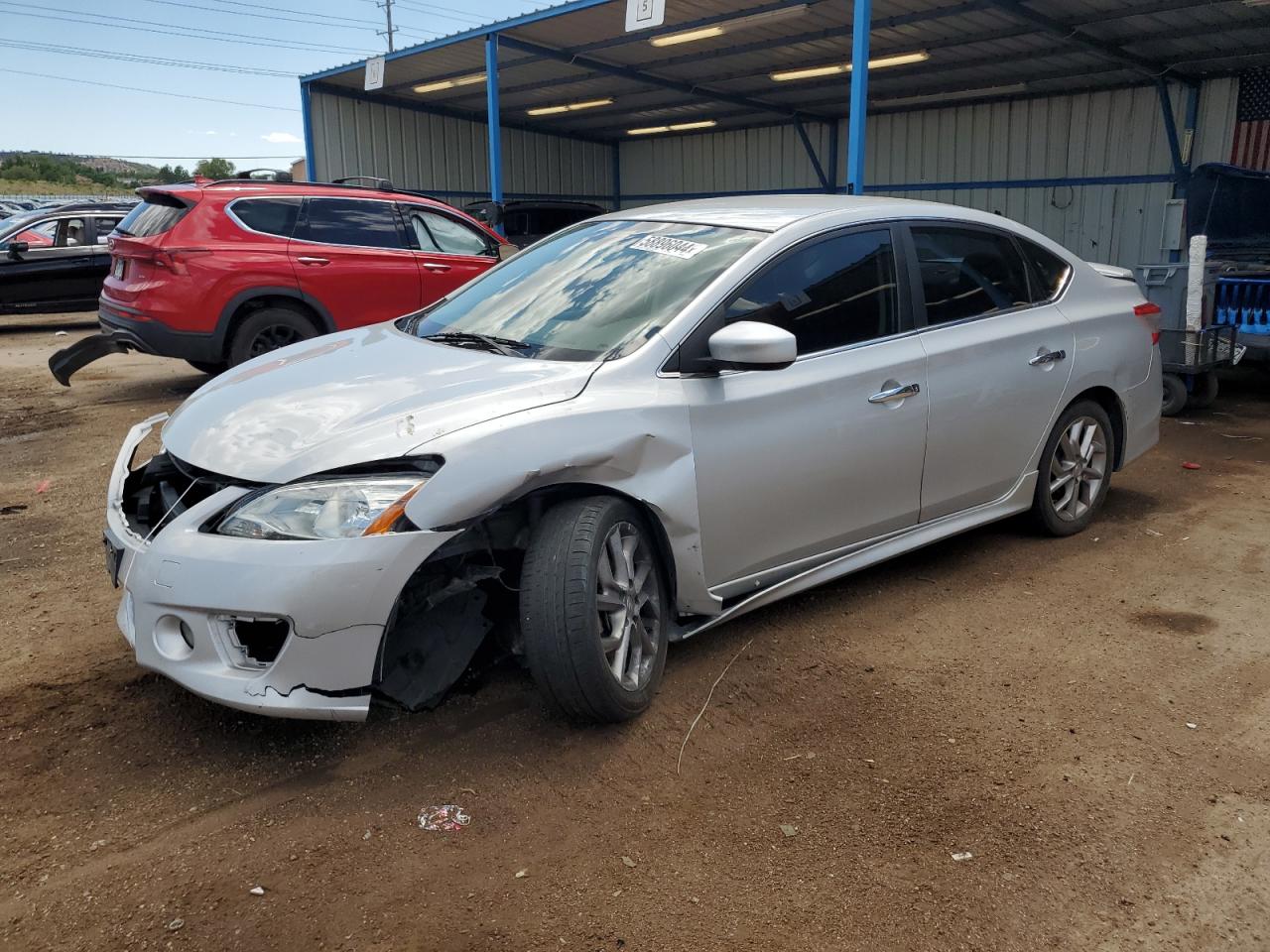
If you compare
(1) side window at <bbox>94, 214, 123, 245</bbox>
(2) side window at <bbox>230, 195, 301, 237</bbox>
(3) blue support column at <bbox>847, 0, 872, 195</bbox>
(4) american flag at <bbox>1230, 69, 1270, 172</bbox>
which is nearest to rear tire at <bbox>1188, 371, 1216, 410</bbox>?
(3) blue support column at <bbox>847, 0, 872, 195</bbox>

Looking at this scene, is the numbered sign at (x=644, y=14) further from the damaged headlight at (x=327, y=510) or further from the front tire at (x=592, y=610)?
the damaged headlight at (x=327, y=510)

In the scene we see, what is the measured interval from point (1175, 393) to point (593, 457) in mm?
6940

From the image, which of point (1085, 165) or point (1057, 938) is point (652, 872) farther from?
point (1085, 165)

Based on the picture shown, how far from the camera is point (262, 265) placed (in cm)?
789

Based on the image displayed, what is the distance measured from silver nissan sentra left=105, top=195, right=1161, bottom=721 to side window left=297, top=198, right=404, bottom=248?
15.3 ft

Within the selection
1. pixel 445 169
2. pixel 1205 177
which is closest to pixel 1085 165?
pixel 1205 177

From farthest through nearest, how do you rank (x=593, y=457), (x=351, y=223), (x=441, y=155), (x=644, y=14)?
(x=441, y=155)
(x=644, y=14)
(x=351, y=223)
(x=593, y=457)

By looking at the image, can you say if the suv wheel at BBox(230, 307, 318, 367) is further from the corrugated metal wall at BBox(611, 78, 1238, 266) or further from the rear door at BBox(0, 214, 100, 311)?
the corrugated metal wall at BBox(611, 78, 1238, 266)

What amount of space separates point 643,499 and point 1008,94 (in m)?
17.1

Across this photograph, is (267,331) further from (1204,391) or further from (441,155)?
(441,155)

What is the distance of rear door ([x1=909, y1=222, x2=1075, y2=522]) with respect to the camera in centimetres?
403

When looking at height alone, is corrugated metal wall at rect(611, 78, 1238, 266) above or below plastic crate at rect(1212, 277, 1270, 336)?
above

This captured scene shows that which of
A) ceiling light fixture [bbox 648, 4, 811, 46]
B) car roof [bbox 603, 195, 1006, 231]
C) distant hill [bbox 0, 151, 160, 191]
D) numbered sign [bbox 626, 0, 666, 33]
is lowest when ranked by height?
car roof [bbox 603, 195, 1006, 231]

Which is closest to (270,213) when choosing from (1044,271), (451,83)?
(1044,271)
